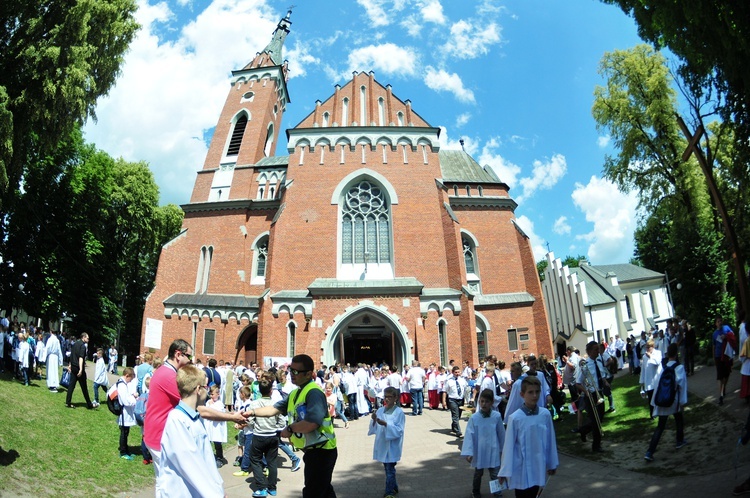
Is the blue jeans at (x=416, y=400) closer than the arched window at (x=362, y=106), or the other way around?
the blue jeans at (x=416, y=400)

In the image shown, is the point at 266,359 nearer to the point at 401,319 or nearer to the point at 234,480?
the point at 401,319

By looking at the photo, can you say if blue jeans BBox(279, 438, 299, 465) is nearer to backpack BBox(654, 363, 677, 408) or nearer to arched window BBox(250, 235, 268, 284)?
backpack BBox(654, 363, 677, 408)

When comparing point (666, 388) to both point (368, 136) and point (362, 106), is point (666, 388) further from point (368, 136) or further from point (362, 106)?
point (362, 106)

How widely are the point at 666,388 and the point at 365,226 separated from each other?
728 inches

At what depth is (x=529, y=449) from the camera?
4.73 m

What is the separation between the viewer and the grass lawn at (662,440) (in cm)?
716

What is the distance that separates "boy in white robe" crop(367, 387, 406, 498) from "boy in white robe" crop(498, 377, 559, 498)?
2.55 m

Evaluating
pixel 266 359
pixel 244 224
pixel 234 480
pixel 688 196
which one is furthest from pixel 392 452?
pixel 244 224

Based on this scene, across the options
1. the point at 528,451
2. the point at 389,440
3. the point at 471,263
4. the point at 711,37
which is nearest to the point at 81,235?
the point at 471,263

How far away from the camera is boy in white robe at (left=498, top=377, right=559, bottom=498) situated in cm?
466

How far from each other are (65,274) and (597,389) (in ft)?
89.5

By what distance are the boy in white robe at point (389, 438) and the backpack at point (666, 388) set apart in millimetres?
4235

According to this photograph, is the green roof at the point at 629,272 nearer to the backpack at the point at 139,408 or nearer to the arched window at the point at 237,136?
the arched window at the point at 237,136

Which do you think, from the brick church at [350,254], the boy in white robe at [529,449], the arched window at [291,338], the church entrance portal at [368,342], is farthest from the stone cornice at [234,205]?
the boy in white robe at [529,449]
